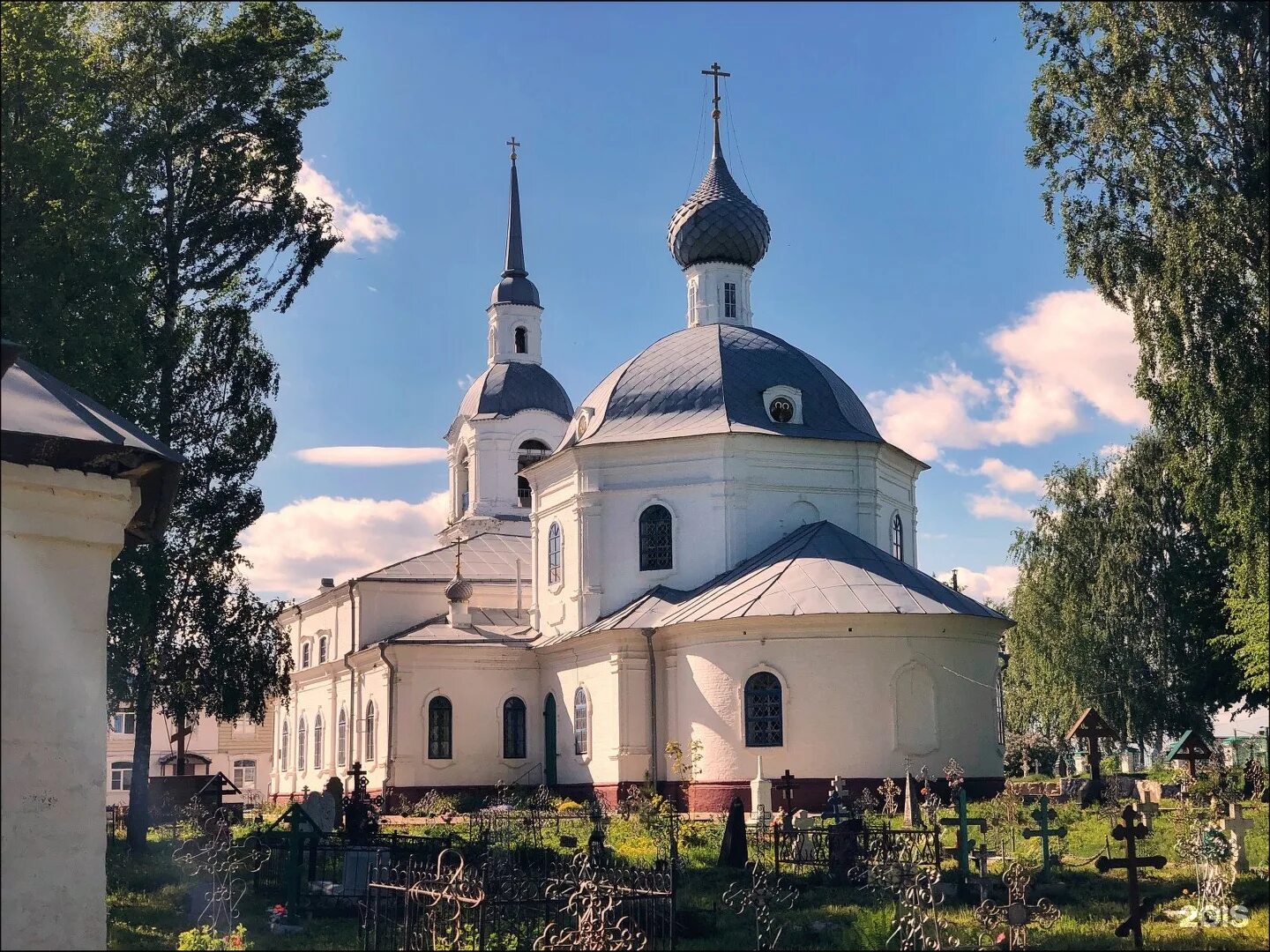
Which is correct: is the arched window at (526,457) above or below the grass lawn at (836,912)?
above

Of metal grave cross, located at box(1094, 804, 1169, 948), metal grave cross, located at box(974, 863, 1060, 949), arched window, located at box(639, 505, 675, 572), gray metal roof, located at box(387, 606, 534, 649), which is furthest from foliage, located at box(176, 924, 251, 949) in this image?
gray metal roof, located at box(387, 606, 534, 649)

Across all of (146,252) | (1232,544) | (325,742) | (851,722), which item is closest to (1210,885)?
(1232,544)

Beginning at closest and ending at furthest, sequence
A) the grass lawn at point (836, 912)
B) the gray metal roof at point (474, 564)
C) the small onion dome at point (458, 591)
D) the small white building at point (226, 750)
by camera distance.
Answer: the grass lawn at point (836, 912) < the small onion dome at point (458, 591) < the gray metal roof at point (474, 564) < the small white building at point (226, 750)

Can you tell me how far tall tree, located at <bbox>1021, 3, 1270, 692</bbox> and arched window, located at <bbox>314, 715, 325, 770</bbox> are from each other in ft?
94.7

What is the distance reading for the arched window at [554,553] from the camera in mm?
33750

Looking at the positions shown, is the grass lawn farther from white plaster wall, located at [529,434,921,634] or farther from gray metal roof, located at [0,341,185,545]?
white plaster wall, located at [529,434,921,634]

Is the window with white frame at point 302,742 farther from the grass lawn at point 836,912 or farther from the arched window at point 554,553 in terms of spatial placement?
the grass lawn at point 836,912

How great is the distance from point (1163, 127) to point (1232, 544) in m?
5.39

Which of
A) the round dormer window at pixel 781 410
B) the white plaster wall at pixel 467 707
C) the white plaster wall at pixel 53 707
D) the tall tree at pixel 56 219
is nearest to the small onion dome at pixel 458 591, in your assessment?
the white plaster wall at pixel 467 707

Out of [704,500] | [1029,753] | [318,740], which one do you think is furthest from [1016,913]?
[1029,753]

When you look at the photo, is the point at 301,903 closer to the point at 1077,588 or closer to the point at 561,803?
the point at 561,803

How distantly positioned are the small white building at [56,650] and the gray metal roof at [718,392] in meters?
21.6

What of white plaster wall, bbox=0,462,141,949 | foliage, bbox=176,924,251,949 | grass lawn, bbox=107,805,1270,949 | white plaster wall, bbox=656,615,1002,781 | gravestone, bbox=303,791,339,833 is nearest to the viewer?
white plaster wall, bbox=0,462,141,949

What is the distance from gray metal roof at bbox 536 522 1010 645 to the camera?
26.9 m
